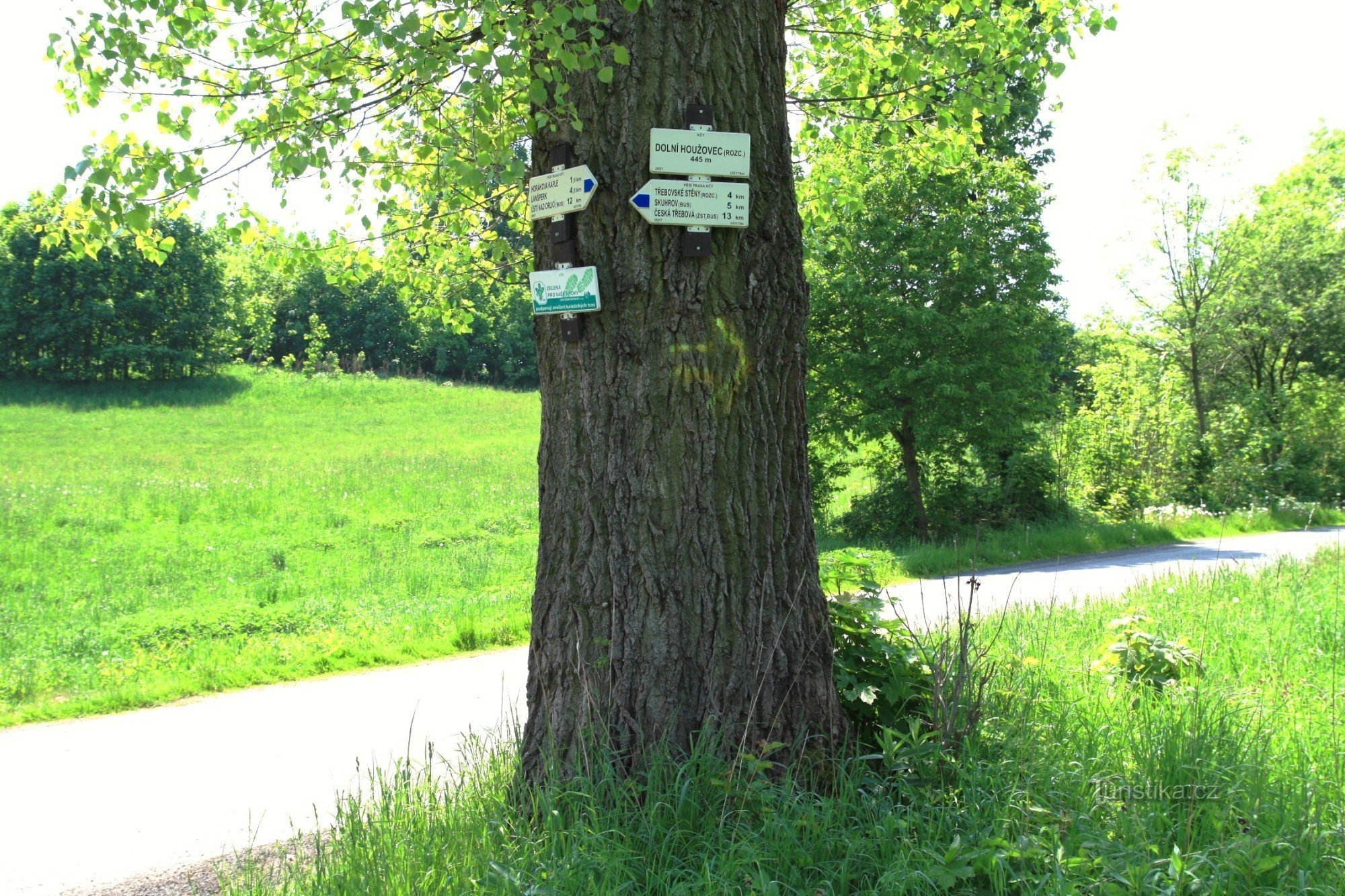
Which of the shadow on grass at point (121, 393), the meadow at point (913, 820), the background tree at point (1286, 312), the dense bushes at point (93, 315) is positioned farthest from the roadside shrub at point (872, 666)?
the dense bushes at point (93, 315)

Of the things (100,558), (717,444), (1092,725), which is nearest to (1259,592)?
(1092,725)

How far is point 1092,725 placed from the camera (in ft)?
13.1

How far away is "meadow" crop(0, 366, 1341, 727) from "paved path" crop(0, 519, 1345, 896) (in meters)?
0.60

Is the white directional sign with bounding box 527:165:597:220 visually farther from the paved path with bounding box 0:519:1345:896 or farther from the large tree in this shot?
the paved path with bounding box 0:519:1345:896

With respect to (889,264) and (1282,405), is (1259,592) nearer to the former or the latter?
(889,264)

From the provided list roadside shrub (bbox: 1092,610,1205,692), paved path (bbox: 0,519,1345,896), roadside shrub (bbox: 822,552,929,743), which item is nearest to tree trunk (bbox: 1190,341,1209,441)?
paved path (bbox: 0,519,1345,896)

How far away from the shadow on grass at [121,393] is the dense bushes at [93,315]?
962mm

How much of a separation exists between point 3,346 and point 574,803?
162 feet

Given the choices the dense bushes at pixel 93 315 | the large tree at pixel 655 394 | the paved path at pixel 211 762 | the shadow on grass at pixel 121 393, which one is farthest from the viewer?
the dense bushes at pixel 93 315

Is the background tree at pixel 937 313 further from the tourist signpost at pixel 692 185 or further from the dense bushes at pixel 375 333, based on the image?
the dense bushes at pixel 375 333

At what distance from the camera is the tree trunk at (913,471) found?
17672mm

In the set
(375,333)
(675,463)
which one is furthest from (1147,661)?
(375,333)

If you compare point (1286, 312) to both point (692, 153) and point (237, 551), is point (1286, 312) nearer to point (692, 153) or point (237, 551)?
point (237, 551)

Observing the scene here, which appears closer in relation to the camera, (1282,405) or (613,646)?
(613,646)
